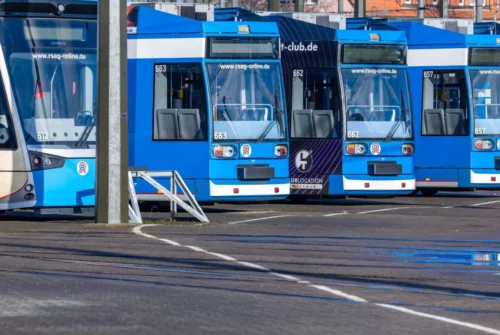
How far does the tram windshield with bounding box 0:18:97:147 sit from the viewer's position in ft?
58.9

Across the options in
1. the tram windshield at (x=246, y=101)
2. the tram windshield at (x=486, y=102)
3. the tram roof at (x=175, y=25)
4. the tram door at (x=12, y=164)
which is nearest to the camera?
the tram door at (x=12, y=164)

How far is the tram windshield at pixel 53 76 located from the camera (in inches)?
707

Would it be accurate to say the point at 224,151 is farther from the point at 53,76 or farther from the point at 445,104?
the point at 445,104

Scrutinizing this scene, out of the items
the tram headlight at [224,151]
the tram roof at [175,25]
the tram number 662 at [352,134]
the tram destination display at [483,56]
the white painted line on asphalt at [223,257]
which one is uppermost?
the tram roof at [175,25]

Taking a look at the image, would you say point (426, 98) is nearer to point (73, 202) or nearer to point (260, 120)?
point (260, 120)

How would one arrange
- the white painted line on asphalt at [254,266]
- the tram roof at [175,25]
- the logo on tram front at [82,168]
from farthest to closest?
the tram roof at [175,25]
the logo on tram front at [82,168]
the white painted line on asphalt at [254,266]

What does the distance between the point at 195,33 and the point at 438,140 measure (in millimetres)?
7748

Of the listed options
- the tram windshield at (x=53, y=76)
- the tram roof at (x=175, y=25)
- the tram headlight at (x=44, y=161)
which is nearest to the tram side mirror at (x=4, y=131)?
the tram windshield at (x=53, y=76)

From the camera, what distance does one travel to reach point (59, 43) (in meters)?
18.3

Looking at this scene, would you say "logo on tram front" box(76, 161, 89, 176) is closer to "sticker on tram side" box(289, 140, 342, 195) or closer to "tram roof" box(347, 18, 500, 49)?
"sticker on tram side" box(289, 140, 342, 195)

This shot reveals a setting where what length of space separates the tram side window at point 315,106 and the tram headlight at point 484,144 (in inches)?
150

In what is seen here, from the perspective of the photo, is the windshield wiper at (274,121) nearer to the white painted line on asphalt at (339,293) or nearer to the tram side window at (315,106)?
the tram side window at (315,106)

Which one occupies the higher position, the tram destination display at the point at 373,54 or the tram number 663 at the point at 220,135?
the tram destination display at the point at 373,54

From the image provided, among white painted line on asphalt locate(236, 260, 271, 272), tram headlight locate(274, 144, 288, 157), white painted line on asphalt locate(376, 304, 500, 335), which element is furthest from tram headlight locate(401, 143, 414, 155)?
white painted line on asphalt locate(376, 304, 500, 335)
